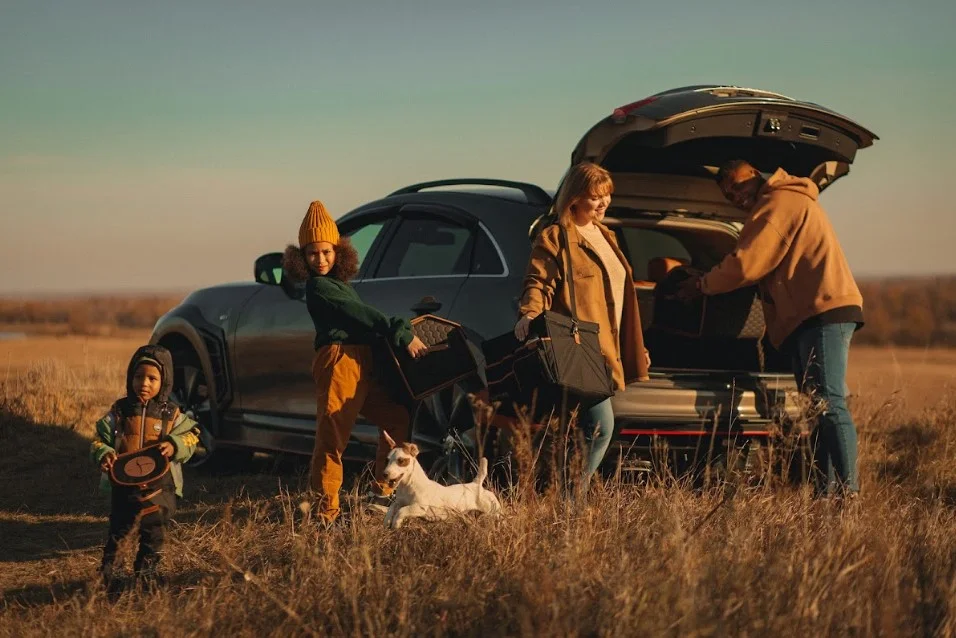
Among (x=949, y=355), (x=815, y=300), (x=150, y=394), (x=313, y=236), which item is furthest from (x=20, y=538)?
(x=949, y=355)

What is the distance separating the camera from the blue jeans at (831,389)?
19.3ft

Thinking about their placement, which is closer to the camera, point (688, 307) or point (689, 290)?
point (689, 290)

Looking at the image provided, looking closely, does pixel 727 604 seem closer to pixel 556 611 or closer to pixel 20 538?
pixel 556 611

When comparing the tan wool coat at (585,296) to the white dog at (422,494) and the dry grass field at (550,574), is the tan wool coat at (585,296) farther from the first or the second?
the white dog at (422,494)

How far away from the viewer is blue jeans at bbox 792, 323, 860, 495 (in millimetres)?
5875

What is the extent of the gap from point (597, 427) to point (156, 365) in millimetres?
1991

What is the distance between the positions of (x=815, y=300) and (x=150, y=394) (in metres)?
3.28

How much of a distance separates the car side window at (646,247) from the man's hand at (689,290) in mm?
681

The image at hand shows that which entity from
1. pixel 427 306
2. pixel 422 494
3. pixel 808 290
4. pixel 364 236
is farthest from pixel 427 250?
pixel 808 290

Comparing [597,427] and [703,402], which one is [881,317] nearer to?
[703,402]

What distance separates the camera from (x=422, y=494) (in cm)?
496

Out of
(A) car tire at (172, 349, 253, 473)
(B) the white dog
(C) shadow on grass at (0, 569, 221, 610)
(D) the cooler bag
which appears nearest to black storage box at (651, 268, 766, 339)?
(D) the cooler bag

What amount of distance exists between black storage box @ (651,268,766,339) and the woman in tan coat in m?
0.75

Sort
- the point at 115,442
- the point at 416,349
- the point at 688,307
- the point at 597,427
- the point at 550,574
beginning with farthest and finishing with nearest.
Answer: the point at 688,307 → the point at 416,349 → the point at 597,427 → the point at 115,442 → the point at 550,574
